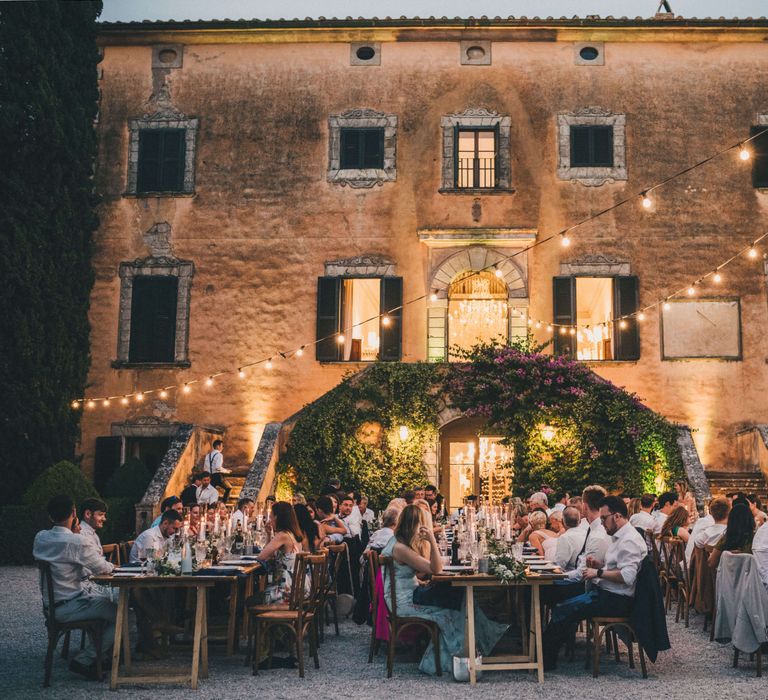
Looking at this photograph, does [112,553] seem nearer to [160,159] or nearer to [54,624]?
[54,624]

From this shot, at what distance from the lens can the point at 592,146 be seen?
18.1 meters

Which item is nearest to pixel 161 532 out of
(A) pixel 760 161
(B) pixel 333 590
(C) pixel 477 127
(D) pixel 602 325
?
(B) pixel 333 590

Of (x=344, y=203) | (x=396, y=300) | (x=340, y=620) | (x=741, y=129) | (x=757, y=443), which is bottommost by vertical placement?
(x=340, y=620)

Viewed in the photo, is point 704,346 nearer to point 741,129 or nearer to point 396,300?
point 741,129

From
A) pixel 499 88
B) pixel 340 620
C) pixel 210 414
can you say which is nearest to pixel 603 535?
pixel 340 620

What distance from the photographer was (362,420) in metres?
16.1

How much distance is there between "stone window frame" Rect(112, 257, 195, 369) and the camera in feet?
58.7

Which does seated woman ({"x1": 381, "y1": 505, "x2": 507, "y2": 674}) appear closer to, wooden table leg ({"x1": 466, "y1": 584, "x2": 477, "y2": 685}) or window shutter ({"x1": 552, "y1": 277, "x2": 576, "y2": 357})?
wooden table leg ({"x1": 466, "y1": 584, "x2": 477, "y2": 685})

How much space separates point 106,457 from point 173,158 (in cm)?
564

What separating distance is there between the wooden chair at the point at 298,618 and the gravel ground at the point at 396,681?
160 millimetres

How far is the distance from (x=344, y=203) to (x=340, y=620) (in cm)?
950

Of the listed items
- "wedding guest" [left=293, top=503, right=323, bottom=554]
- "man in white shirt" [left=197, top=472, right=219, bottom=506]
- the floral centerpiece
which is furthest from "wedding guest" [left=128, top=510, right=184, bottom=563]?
"man in white shirt" [left=197, top=472, right=219, bottom=506]

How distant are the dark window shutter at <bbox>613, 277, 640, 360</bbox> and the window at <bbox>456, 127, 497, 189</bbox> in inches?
118

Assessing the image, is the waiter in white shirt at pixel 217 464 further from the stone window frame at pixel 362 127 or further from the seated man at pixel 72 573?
the seated man at pixel 72 573
